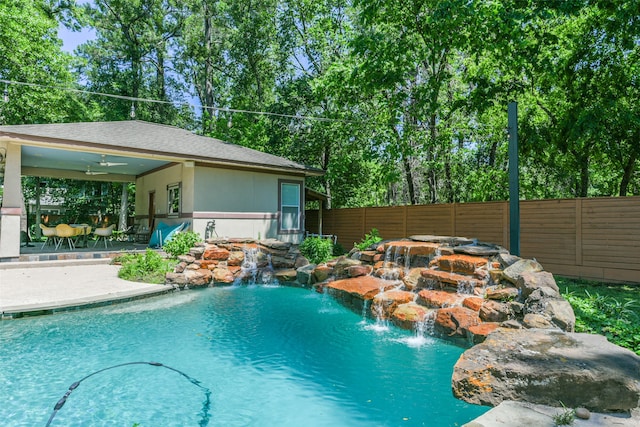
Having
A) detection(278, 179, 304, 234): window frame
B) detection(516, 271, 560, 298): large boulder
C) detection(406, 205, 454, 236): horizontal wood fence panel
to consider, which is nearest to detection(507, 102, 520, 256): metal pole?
detection(516, 271, 560, 298): large boulder

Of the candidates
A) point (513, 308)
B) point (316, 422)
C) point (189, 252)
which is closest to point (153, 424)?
point (316, 422)

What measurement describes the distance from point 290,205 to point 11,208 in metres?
7.83

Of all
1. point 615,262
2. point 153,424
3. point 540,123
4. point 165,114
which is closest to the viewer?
point 153,424

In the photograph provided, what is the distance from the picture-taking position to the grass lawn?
4172mm

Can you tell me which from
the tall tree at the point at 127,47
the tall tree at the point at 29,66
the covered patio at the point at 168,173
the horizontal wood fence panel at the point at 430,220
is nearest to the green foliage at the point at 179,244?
the covered patio at the point at 168,173

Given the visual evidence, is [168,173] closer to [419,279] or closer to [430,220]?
[430,220]

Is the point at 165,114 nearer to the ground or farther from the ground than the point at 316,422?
farther from the ground

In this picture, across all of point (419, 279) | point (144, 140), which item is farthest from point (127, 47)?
point (419, 279)

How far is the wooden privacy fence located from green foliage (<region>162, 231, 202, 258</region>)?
6890 millimetres

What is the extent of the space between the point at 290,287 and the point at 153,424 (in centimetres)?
601

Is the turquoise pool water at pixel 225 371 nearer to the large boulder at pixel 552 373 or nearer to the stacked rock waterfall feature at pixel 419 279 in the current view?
the large boulder at pixel 552 373

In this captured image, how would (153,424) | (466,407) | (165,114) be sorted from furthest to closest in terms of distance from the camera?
(165,114) → (466,407) → (153,424)

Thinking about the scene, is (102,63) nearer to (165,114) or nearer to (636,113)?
(165,114)

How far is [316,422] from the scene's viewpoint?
3.03m
